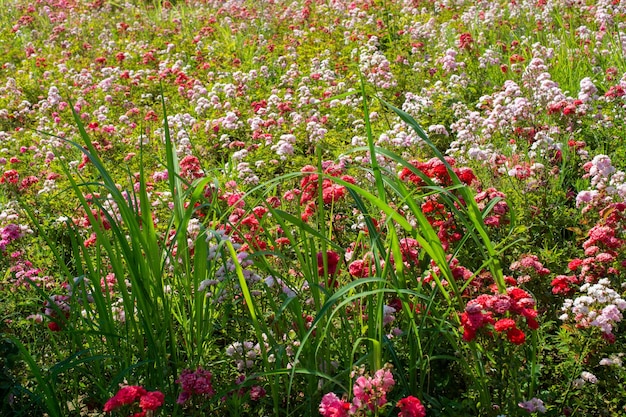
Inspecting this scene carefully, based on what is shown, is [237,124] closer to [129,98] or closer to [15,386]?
[129,98]

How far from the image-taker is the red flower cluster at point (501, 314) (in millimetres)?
2527

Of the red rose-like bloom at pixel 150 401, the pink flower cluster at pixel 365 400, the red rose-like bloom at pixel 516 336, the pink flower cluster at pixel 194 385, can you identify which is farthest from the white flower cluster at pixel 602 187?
the red rose-like bloom at pixel 150 401

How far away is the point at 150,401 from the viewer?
2.30 m

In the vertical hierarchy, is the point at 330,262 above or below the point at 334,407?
above

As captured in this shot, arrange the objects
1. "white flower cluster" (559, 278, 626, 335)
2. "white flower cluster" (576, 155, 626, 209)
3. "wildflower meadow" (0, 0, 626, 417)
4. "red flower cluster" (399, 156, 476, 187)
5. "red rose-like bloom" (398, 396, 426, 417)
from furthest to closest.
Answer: "white flower cluster" (576, 155, 626, 209) < "red flower cluster" (399, 156, 476, 187) < "white flower cluster" (559, 278, 626, 335) < "wildflower meadow" (0, 0, 626, 417) < "red rose-like bloom" (398, 396, 426, 417)

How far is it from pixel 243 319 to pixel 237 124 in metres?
3.03

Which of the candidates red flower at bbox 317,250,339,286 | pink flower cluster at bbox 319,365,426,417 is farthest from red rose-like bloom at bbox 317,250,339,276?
pink flower cluster at bbox 319,365,426,417

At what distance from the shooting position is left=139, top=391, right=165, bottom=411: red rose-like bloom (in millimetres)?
2287

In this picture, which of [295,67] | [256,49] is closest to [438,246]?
[295,67]

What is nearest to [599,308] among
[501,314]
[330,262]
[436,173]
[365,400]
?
[501,314]

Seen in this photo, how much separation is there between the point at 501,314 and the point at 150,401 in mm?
1190

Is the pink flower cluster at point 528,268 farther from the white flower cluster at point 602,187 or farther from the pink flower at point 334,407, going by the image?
the pink flower at point 334,407

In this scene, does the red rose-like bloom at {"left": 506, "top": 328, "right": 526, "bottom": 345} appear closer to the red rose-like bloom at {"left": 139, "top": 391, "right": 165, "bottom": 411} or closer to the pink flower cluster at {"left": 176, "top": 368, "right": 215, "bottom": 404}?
the pink flower cluster at {"left": 176, "top": 368, "right": 215, "bottom": 404}

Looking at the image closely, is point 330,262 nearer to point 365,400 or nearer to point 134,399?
point 365,400
